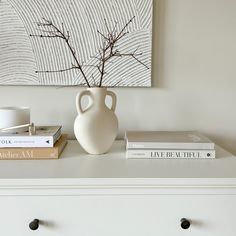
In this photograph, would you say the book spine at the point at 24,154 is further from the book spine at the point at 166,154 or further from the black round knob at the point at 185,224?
the black round knob at the point at 185,224

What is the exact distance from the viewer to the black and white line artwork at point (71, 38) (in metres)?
1.08

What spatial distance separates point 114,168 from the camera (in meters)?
0.78

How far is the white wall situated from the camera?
3.72 ft

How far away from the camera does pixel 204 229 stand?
740mm

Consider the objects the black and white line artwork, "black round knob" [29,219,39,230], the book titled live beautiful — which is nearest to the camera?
"black round knob" [29,219,39,230]

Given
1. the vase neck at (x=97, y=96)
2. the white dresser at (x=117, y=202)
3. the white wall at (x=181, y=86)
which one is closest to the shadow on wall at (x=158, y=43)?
the white wall at (x=181, y=86)

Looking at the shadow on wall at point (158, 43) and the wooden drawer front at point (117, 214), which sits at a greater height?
the shadow on wall at point (158, 43)

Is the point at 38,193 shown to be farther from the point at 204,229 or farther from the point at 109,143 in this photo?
the point at 204,229

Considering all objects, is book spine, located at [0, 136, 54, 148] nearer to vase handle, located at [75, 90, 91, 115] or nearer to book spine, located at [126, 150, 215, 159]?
vase handle, located at [75, 90, 91, 115]

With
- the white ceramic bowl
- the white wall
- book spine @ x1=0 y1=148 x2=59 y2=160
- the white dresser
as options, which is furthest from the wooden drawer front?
the white wall

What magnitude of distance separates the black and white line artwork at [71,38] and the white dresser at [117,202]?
0.48m

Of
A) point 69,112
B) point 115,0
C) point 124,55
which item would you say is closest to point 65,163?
point 69,112

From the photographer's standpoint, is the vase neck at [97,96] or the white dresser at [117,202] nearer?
the white dresser at [117,202]

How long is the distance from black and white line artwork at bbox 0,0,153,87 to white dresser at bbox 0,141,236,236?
0.48 m
